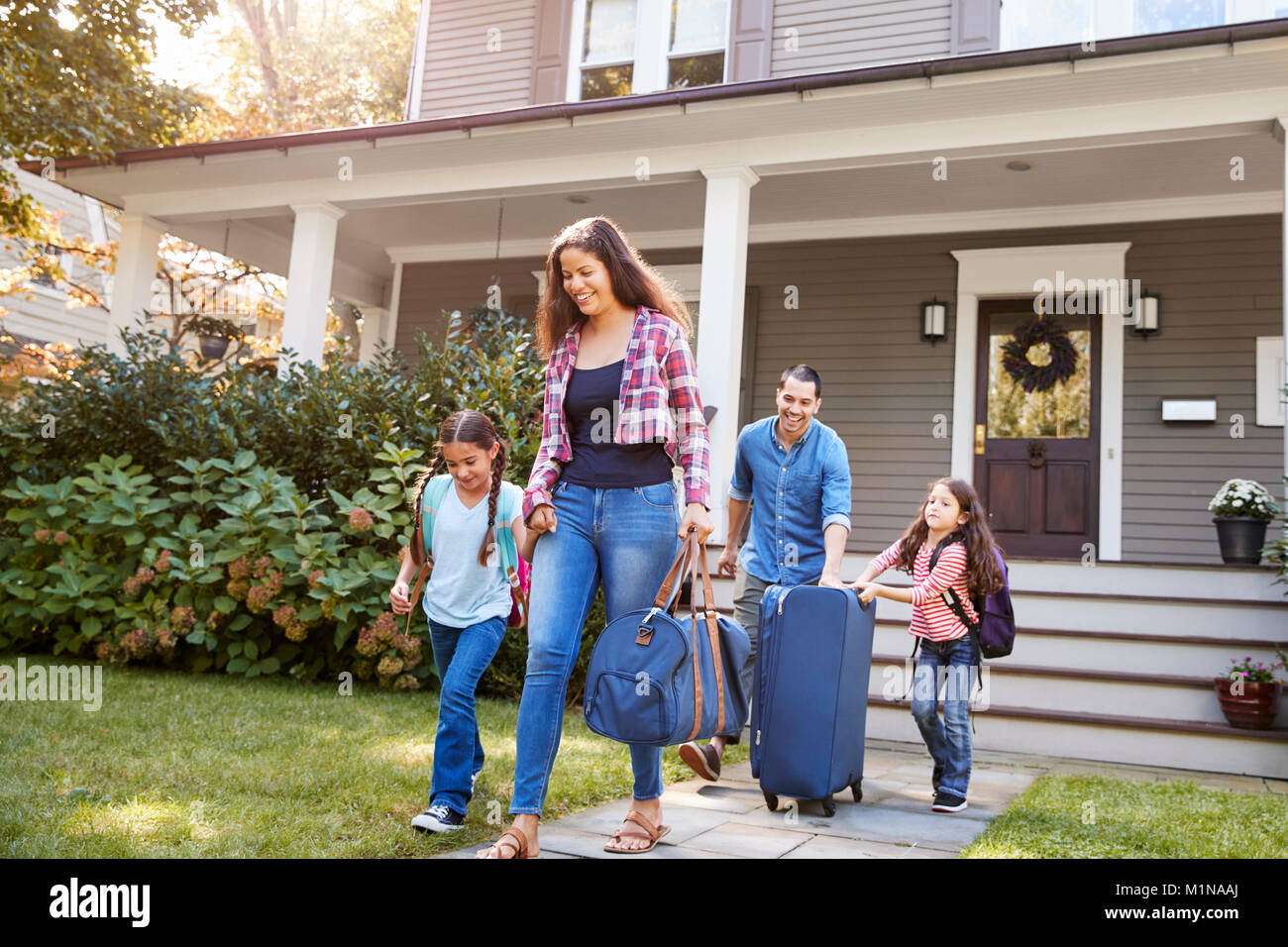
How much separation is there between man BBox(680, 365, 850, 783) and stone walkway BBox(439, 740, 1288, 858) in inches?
11.5

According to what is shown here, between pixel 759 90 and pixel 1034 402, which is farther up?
pixel 759 90

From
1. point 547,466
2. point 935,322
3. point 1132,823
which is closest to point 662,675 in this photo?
point 547,466

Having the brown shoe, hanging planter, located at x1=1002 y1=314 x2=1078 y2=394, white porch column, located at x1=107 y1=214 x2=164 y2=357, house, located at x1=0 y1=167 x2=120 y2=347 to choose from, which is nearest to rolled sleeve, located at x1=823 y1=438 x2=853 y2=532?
the brown shoe

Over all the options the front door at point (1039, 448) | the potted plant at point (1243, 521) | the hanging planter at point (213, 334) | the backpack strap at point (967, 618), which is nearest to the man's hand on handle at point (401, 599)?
the backpack strap at point (967, 618)

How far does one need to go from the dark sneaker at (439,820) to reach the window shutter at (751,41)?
814cm

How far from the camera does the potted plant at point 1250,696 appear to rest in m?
5.48

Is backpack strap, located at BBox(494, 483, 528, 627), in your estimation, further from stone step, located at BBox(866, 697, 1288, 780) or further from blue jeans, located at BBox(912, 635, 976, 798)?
stone step, located at BBox(866, 697, 1288, 780)

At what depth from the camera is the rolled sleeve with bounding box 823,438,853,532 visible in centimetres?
419

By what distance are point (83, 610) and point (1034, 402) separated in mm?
7428

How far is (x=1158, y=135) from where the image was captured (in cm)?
693

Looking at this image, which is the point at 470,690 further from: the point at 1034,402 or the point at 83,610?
the point at 1034,402
